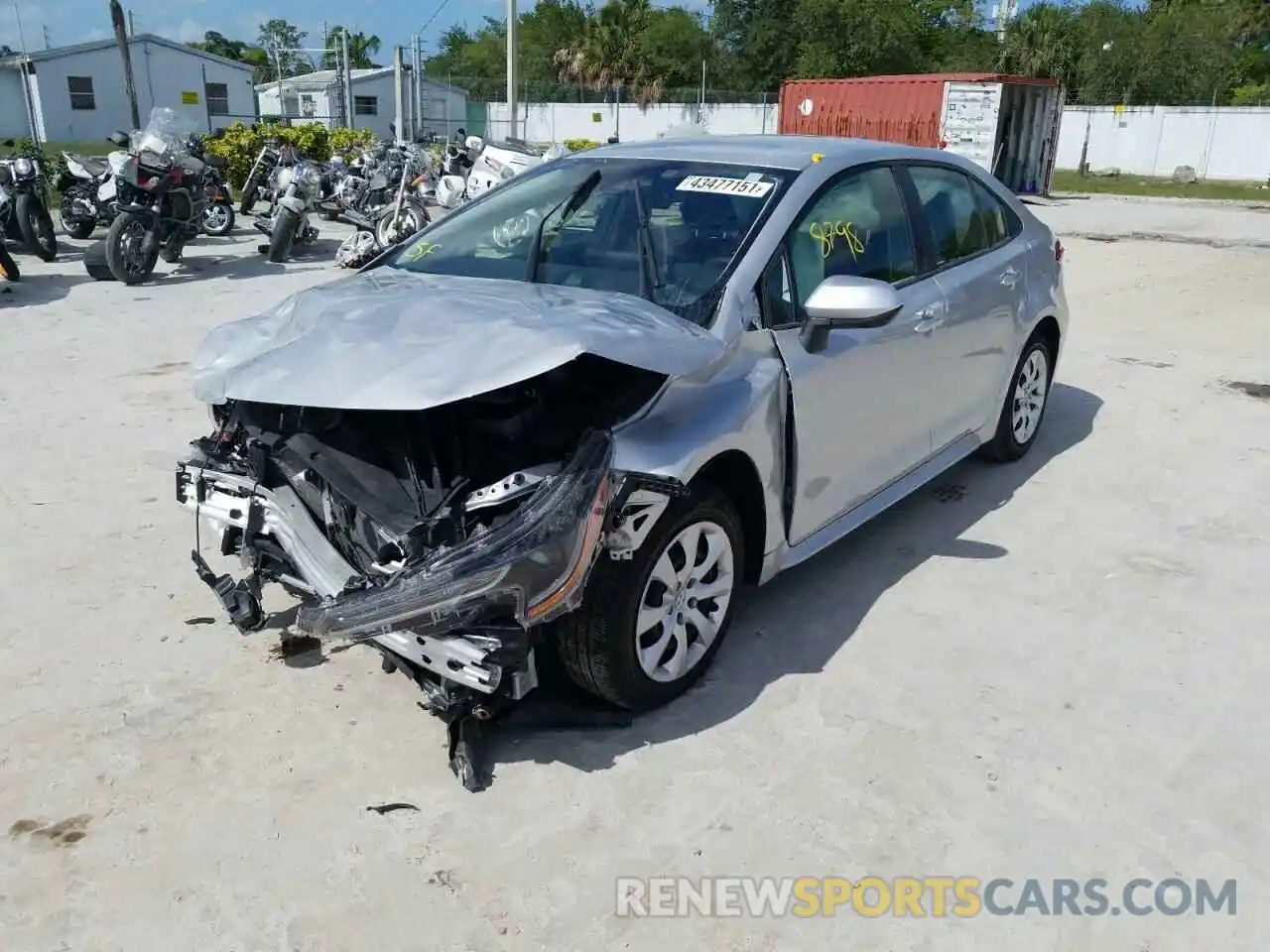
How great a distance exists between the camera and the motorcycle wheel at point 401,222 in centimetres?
1171

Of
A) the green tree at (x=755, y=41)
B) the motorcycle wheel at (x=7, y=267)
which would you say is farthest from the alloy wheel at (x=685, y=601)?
the green tree at (x=755, y=41)

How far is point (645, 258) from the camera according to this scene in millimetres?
3691

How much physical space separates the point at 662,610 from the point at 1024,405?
3223mm

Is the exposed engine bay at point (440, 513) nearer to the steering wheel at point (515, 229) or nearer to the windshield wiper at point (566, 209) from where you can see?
the windshield wiper at point (566, 209)

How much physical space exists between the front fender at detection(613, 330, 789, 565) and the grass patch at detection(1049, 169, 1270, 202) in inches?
1053

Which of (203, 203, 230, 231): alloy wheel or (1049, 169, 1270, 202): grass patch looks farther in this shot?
(1049, 169, 1270, 202): grass patch

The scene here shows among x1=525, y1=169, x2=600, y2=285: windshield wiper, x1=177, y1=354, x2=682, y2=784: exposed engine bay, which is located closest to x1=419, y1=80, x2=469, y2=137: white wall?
x1=525, y1=169, x2=600, y2=285: windshield wiper

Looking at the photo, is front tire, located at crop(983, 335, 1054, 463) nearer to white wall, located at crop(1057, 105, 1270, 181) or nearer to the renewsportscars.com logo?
the renewsportscars.com logo

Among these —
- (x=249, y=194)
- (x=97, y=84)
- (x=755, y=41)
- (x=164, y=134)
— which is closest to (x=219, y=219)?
(x=249, y=194)

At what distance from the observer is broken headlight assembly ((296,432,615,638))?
2627 millimetres

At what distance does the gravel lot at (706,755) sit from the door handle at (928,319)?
0.99 meters

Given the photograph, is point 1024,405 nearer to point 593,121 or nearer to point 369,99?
point 593,121

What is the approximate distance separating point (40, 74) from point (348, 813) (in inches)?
1718

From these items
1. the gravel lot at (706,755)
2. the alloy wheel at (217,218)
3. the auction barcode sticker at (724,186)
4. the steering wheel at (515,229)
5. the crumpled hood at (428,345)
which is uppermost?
the auction barcode sticker at (724,186)
